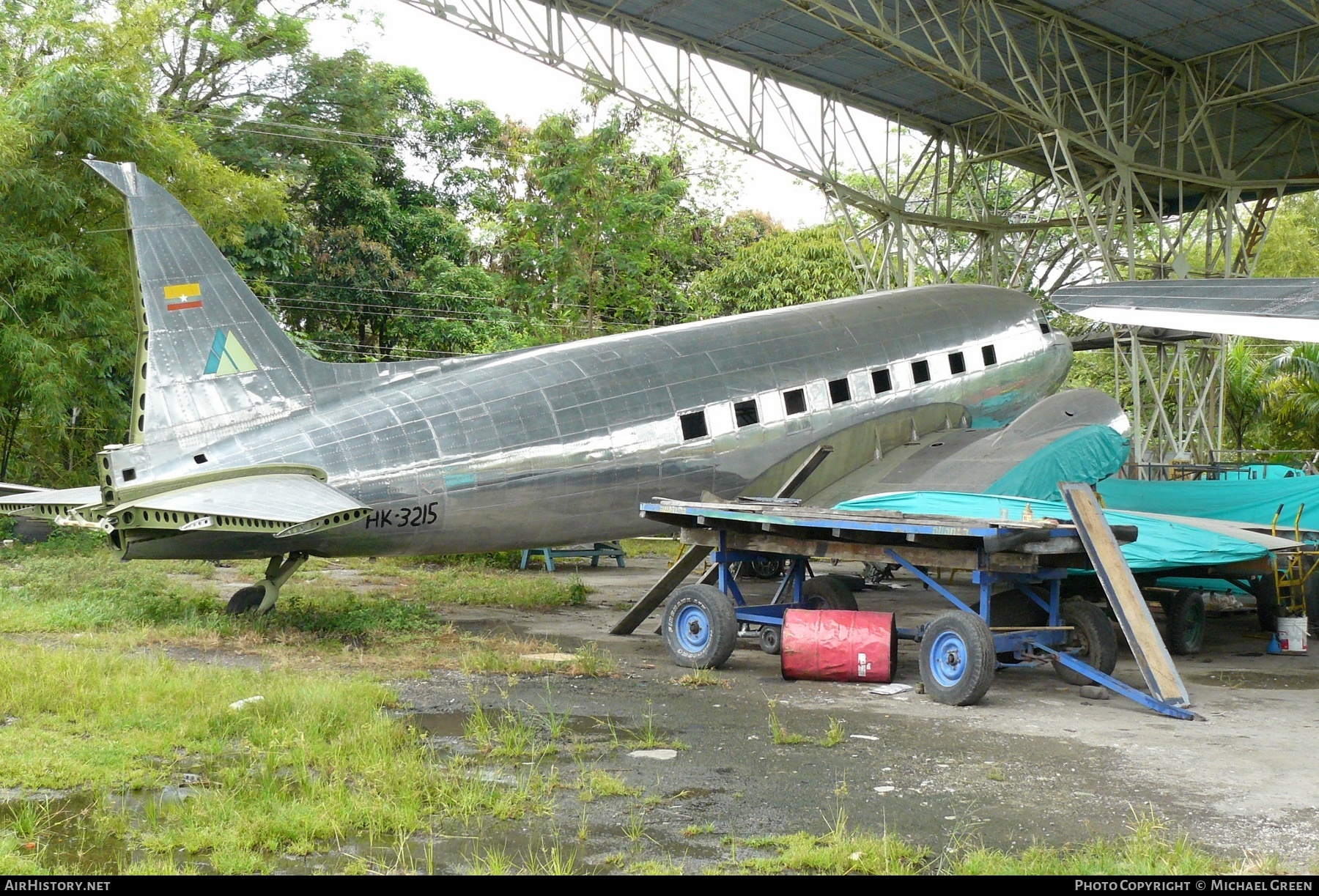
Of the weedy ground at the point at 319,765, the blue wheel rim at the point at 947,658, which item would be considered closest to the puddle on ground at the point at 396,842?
the weedy ground at the point at 319,765

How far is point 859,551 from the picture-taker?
12109 millimetres

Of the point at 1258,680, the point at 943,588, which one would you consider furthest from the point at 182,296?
the point at 1258,680

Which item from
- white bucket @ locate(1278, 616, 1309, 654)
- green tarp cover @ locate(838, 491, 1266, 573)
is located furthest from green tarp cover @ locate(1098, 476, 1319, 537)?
green tarp cover @ locate(838, 491, 1266, 573)

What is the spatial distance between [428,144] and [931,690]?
35.5 m

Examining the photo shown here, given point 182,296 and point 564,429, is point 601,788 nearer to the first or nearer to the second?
point 564,429

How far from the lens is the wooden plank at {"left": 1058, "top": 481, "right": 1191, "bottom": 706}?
34.1 feet

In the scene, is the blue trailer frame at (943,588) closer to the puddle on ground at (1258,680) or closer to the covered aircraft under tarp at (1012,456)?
the puddle on ground at (1258,680)

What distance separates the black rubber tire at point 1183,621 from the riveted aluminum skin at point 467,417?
5156 mm

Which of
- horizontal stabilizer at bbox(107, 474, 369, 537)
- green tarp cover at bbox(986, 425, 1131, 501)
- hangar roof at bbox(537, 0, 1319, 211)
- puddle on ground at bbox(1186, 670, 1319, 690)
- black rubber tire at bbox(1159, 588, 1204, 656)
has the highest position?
hangar roof at bbox(537, 0, 1319, 211)

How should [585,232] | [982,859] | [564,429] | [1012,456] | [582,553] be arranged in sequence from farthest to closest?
[585,232]
[582,553]
[1012,456]
[564,429]
[982,859]

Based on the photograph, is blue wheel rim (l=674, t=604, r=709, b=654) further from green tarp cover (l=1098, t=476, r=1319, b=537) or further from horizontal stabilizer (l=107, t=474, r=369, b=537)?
green tarp cover (l=1098, t=476, r=1319, b=537)

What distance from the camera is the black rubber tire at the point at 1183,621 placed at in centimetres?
1388

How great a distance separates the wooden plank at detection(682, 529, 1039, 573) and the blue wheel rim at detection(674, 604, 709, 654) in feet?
2.92

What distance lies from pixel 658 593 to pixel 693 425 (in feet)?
7.72
